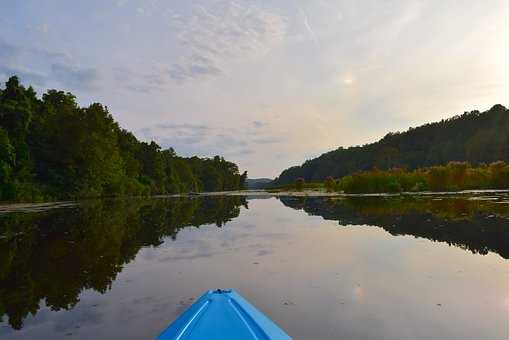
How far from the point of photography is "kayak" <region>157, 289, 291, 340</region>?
16.7 ft

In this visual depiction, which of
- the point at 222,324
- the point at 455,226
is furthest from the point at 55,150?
the point at 222,324

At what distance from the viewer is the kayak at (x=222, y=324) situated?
508 cm

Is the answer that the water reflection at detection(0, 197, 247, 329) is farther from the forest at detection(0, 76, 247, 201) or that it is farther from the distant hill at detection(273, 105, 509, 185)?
the distant hill at detection(273, 105, 509, 185)

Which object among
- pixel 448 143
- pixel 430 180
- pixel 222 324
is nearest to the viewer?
pixel 222 324

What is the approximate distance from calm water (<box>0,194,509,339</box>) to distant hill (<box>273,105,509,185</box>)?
121736mm

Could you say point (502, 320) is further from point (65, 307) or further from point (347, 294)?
point (65, 307)

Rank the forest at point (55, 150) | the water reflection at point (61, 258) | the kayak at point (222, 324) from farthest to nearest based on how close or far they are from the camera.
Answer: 1. the forest at point (55, 150)
2. the water reflection at point (61, 258)
3. the kayak at point (222, 324)

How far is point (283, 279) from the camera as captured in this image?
983 cm

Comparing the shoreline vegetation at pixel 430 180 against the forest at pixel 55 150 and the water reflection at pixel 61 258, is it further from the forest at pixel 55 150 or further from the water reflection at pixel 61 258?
the forest at pixel 55 150

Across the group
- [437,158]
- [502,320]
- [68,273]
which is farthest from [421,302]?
[437,158]

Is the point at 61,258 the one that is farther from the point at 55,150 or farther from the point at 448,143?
the point at 448,143

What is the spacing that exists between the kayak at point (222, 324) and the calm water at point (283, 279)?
3.20ft

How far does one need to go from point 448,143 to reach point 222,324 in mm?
161899

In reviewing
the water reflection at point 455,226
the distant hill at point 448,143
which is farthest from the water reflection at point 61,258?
the distant hill at point 448,143
